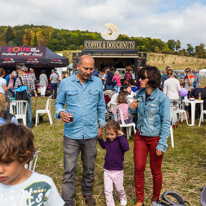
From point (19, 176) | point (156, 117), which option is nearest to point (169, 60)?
point (156, 117)

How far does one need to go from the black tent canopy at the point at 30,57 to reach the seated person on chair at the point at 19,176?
14.4 metres

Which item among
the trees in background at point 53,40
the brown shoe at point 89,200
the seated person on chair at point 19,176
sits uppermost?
the trees in background at point 53,40

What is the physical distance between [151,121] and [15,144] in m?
1.81

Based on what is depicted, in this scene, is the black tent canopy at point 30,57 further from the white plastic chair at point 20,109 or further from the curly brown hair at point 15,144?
the curly brown hair at point 15,144

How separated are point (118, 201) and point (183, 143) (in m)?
3.07

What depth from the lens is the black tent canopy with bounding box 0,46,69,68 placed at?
602 inches

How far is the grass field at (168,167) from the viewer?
3.48 m

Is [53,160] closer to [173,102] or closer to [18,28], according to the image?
[173,102]

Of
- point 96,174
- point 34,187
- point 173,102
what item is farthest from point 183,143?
point 34,187

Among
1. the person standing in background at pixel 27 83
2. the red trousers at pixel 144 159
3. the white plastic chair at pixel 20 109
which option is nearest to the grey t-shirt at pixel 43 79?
the person standing in background at pixel 27 83

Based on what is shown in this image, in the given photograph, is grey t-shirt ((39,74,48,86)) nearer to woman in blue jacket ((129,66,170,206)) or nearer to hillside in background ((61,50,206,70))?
woman in blue jacket ((129,66,170,206))

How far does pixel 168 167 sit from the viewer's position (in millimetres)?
4367

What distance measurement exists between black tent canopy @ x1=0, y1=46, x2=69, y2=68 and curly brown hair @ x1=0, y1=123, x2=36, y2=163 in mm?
14387

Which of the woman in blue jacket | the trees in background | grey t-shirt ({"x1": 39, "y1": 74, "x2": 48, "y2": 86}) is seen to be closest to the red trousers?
the woman in blue jacket
